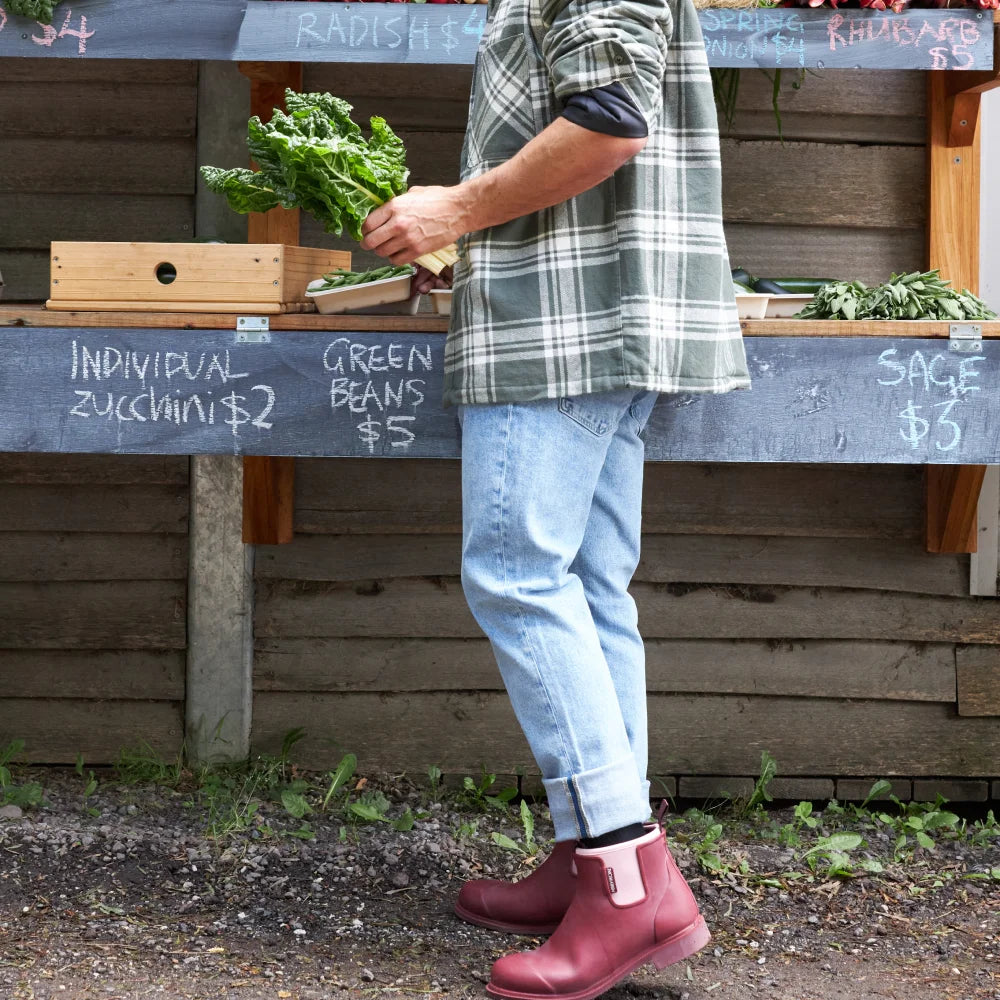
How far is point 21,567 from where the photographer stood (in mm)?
3152

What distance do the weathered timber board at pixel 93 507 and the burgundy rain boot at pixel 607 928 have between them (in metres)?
1.77

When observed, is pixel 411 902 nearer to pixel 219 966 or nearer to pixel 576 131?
pixel 219 966

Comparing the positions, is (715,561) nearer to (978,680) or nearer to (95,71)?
(978,680)

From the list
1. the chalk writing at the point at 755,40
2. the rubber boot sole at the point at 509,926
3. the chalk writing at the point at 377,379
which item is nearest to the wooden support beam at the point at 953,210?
the chalk writing at the point at 755,40

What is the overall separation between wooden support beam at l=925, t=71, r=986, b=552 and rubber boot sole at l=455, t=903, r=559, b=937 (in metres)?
1.61

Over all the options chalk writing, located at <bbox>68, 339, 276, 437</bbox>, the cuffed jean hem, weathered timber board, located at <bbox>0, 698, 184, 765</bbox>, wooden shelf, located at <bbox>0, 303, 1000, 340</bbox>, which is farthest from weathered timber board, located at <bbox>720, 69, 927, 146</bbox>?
weathered timber board, located at <bbox>0, 698, 184, 765</bbox>

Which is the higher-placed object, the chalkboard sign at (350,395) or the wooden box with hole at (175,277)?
the wooden box with hole at (175,277)

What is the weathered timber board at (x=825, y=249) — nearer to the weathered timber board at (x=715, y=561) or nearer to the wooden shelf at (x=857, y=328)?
the weathered timber board at (x=715, y=561)

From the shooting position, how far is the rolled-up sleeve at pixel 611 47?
1.61 metres

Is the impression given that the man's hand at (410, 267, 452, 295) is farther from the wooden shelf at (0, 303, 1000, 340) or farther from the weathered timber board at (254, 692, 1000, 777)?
the weathered timber board at (254, 692, 1000, 777)

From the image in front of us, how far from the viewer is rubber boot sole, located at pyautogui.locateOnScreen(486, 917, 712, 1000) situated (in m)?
1.81

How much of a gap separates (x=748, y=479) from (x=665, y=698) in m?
0.67

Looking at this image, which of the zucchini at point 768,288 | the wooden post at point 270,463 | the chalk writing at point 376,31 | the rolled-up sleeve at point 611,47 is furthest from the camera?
the wooden post at point 270,463

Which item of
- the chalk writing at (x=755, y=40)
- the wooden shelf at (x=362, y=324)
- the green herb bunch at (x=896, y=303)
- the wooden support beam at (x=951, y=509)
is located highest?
the chalk writing at (x=755, y=40)
